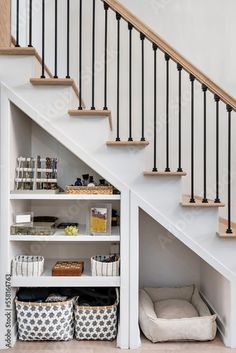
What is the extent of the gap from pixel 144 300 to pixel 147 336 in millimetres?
328

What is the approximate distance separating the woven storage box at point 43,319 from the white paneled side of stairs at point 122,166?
0.52 m

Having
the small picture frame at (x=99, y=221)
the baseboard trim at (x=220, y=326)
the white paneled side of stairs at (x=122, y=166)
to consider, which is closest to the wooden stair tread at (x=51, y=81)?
the white paneled side of stairs at (x=122, y=166)

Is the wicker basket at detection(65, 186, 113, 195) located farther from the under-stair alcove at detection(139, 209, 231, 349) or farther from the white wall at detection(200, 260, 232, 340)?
the white wall at detection(200, 260, 232, 340)

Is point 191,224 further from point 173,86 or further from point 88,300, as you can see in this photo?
point 173,86

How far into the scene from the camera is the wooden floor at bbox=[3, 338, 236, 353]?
2494mm

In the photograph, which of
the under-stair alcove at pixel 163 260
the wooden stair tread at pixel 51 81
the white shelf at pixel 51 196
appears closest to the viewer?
the wooden stair tread at pixel 51 81

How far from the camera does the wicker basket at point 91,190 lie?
263 cm

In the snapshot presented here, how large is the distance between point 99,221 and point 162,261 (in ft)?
3.47

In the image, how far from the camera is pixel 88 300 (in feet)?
9.04

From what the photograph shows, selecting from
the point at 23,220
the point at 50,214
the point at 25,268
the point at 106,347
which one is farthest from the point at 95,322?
the point at 50,214

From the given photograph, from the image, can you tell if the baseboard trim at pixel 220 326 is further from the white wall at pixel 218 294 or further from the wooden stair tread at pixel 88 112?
the wooden stair tread at pixel 88 112

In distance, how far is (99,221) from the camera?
2680 millimetres

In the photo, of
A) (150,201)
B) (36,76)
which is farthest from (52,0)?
(150,201)

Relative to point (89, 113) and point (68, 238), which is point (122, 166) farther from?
point (68, 238)
